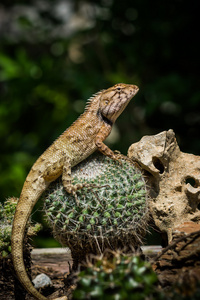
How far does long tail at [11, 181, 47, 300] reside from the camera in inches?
102

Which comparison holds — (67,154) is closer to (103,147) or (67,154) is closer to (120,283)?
(103,147)

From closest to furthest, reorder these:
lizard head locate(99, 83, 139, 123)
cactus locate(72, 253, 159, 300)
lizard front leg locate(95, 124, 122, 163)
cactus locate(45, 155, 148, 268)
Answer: cactus locate(72, 253, 159, 300), cactus locate(45, 155, 148, 268), lizard front leg locate(95, 124, 122, 163), lizard head locate(99, 83, 139, 123)

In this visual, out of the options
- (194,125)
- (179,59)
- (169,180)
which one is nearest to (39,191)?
(169,180)

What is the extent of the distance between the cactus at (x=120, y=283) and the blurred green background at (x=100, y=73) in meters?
3.44

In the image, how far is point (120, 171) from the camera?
277cm

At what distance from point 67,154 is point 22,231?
0.69m

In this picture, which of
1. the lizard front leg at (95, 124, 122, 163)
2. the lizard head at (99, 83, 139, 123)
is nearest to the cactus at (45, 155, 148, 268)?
the lizard front leg at (95, 124, 122, 163)

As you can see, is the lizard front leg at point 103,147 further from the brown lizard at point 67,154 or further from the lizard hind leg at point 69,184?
the lizard hind leg at point 69,184

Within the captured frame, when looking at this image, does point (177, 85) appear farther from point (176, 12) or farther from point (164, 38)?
point (176, 12)

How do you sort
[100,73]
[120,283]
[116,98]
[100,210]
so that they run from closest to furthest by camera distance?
[120,283] → [100,210] → [116,98] → [100,73]

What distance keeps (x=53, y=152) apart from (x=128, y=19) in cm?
369

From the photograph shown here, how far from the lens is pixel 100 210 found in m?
2.53

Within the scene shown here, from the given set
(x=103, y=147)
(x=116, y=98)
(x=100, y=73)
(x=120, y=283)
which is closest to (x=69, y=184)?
(x=103, y=147)

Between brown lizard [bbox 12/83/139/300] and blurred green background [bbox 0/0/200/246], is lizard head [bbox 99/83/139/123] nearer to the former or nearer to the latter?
brown lizard [bbox 12/83/139/300]
